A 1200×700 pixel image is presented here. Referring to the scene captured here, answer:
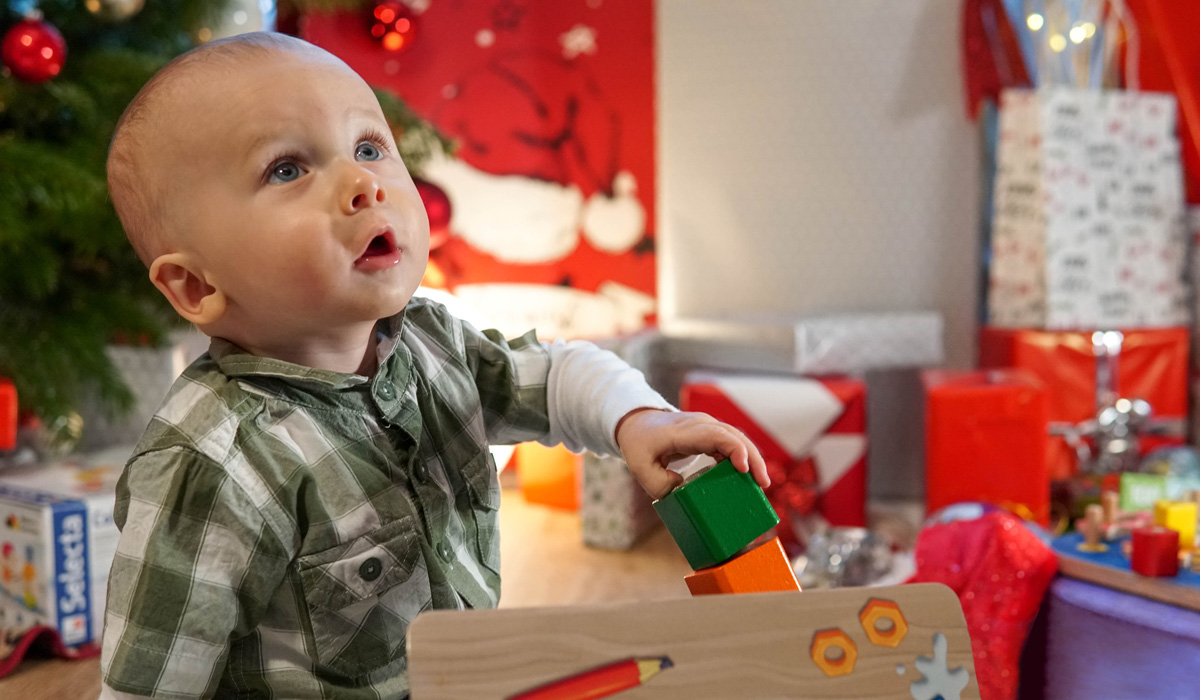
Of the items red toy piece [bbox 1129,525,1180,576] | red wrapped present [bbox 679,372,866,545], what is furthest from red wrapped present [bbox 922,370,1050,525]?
red toy piece [bbox 1129,525,1180,576]

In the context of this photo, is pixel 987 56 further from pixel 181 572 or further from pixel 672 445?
pixel 181 572

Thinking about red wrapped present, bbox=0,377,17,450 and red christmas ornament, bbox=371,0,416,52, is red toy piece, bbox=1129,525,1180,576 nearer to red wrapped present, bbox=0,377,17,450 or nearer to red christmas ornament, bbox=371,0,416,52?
red wrapped present, bbox=0,377,17,450

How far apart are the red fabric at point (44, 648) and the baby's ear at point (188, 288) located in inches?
31.1

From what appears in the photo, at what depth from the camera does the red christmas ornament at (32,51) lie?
42.9 inches

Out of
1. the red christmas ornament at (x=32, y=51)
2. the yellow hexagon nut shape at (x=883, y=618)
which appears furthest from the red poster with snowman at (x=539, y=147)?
the yellow hexagon nut shape at (x=883, y=618)

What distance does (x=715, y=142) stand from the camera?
76.5 inches

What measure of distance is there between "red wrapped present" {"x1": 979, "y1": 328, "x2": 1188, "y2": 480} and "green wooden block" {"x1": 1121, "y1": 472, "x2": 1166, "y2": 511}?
1.85 feet

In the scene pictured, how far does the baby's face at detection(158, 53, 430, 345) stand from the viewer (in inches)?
19.8

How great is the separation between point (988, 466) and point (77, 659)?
136cm

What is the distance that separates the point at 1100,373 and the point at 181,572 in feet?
5.48

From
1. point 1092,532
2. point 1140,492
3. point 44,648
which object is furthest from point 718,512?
point 44,648

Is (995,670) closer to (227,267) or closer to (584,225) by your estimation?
(227,267)

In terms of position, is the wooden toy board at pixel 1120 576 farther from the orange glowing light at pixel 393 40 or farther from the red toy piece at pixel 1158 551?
the orange glowing light at pixel 393 40

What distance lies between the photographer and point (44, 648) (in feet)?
3.75
